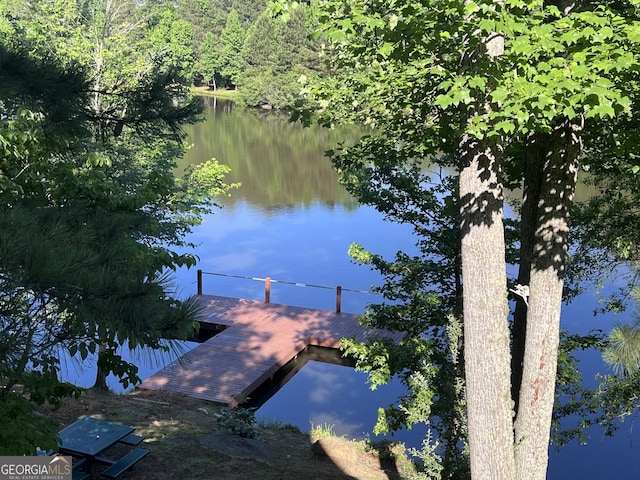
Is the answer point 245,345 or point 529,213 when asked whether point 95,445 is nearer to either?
point 529,213

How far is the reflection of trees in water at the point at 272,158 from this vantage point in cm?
2683

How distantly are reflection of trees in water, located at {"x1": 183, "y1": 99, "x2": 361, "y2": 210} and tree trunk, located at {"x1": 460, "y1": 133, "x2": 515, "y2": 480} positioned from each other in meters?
16.6

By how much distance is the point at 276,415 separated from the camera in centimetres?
1118

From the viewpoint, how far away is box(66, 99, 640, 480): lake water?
35.0ft

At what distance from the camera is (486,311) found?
15.1 feet

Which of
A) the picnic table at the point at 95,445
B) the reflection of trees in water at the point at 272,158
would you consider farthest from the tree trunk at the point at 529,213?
the reflection of trees in water at the point at 272,158

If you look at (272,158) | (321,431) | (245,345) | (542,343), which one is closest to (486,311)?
(542,343)

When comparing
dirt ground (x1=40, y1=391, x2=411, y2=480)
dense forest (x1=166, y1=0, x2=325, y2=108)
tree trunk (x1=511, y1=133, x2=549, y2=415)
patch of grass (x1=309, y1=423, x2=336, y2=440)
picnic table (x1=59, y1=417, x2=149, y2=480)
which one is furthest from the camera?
dense forest (x1=166, y1=0, x2=325, y2=108)

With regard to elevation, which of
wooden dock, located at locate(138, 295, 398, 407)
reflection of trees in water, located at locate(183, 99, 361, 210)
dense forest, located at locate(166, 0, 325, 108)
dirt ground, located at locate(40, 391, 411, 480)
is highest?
dense forest, located at locate(166, 0, 325, 108)

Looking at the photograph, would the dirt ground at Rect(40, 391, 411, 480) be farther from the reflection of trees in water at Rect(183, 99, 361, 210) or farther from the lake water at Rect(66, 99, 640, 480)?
the reflection of trees in water at Rect(183, 99, 361, 210)

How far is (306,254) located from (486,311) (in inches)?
601

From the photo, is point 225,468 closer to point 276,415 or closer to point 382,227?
point 276,415

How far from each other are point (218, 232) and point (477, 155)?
18.7m

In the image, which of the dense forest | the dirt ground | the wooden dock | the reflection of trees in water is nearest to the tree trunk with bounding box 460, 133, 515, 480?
the dirt ground
